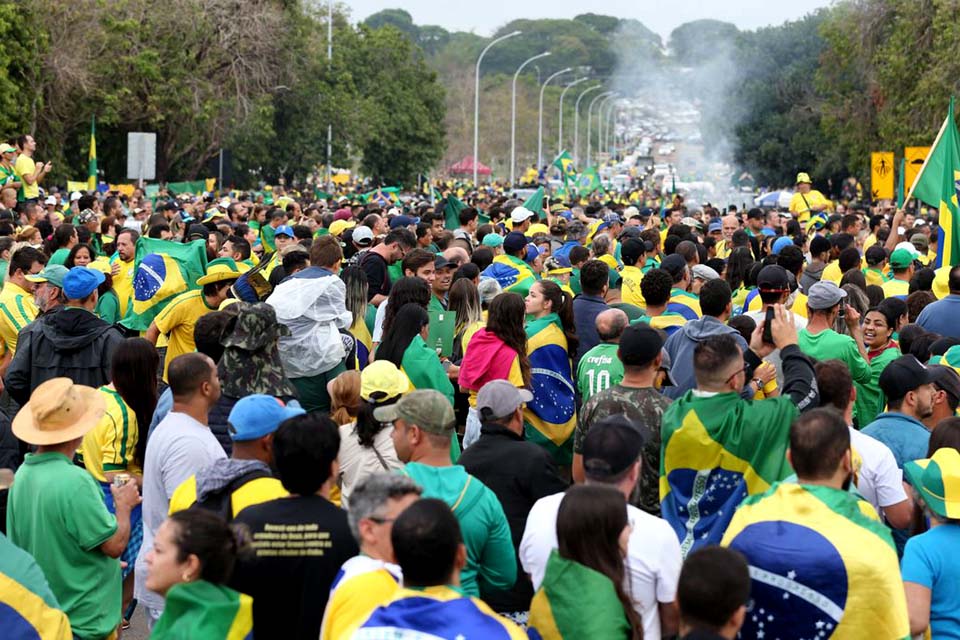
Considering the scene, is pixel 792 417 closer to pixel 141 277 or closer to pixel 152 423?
pixel 152 423

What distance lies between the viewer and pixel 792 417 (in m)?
5.49

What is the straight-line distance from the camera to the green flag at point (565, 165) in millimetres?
35719

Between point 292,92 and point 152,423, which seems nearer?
point 152,423

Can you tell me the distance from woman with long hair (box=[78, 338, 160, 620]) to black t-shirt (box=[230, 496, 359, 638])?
2.19 m

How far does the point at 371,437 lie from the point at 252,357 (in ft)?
4.24

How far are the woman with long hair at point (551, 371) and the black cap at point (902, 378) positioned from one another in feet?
6.85

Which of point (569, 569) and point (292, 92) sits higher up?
point (292, 92)

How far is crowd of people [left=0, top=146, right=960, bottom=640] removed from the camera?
4.40m

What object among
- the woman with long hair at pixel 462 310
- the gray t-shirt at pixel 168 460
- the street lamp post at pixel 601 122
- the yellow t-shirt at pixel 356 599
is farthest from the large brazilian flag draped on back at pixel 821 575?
the street lamp post at pixel 601 122

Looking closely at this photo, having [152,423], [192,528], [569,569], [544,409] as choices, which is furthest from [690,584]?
[544,409]

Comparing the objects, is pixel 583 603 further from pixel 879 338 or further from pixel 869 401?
pixel 879 338

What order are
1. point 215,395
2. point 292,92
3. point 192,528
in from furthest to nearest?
point 292,92 < point 215,395 < point 192,528

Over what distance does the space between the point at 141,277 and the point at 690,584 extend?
307 inches

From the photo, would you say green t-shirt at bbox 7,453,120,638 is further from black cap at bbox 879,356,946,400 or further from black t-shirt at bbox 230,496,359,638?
black cap at bbox 879,356,946,400
